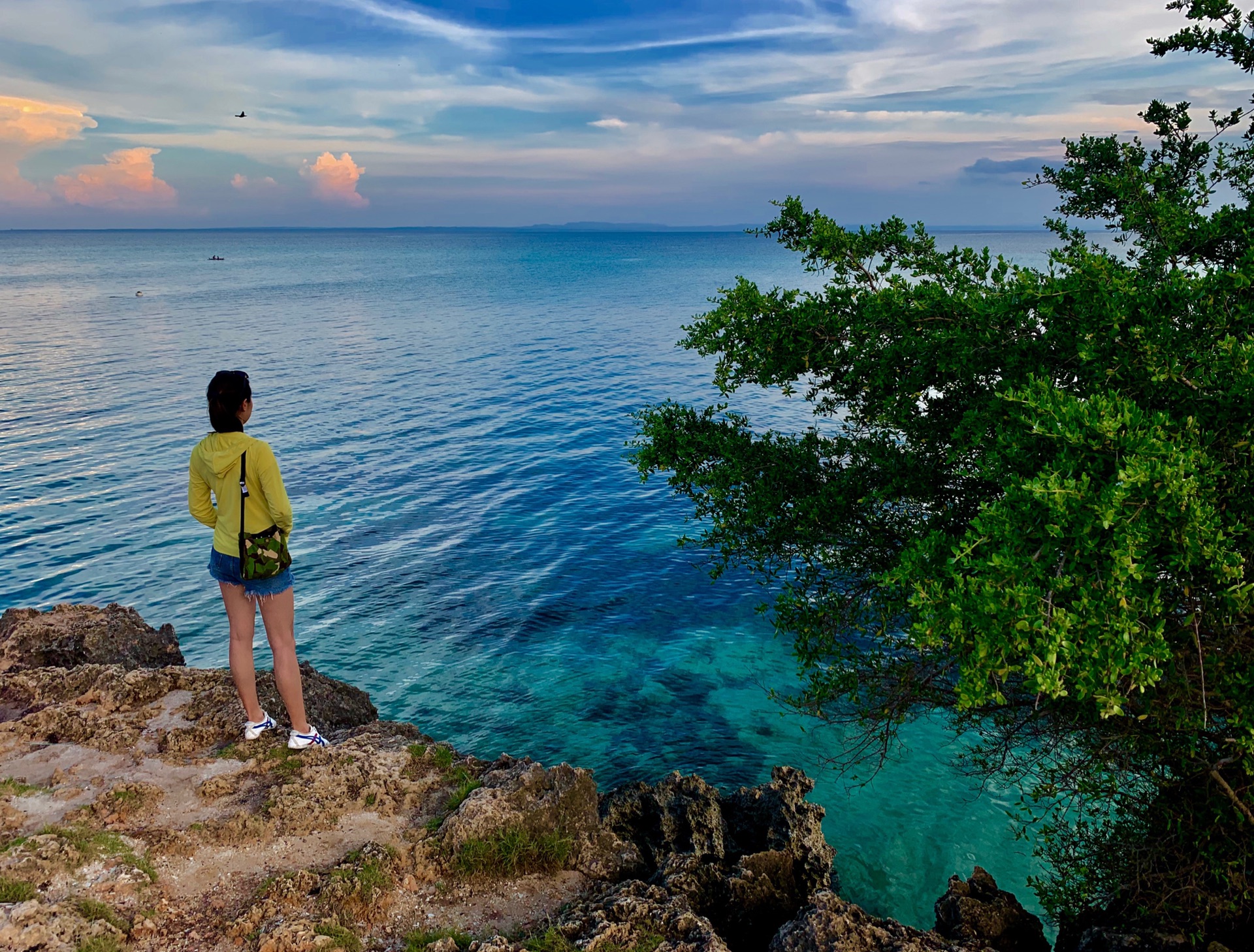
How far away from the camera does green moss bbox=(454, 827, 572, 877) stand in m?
7.70

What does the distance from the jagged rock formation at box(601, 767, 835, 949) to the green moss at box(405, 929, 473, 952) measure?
2.12 m

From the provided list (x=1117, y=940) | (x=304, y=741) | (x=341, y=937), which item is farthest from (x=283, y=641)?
(x=1117, y=940)

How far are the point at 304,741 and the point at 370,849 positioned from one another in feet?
7.11

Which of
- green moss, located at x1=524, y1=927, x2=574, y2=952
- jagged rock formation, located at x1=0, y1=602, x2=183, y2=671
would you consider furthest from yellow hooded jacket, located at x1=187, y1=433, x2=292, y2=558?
jagged rock formation, located at x1=0, y1=602, x2=183, y2=671

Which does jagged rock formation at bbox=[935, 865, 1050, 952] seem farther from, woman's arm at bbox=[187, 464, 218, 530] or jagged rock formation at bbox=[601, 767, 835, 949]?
woman's arm at bbox=[187, 464, 218, 530]

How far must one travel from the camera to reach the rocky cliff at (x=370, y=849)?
22.0 ft

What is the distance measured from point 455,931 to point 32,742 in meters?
6.45

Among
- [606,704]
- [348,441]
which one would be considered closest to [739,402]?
[348,441]

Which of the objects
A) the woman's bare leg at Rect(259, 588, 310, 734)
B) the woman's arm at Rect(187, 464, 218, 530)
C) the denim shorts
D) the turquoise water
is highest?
the woman's arm at Rect(187, 464, 218, 530)

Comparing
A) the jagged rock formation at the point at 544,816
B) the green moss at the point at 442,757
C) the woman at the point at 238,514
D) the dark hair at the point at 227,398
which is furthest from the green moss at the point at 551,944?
the dark hair at the point at 227,398

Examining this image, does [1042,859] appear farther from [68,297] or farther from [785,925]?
[68,297]

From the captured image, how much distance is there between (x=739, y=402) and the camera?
43406mm

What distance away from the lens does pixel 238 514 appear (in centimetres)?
807

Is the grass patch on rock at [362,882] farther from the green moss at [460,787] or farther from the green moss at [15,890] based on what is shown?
the green moss at [15,890]
